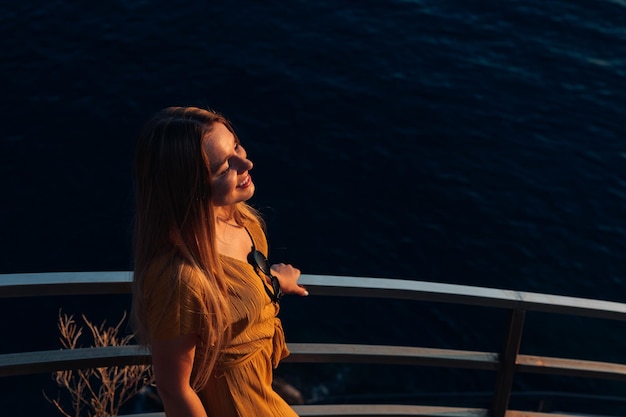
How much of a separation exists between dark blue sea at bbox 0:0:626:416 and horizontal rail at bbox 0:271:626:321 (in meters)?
5.63

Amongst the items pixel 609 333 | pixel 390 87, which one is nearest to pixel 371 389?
pixel 609 333

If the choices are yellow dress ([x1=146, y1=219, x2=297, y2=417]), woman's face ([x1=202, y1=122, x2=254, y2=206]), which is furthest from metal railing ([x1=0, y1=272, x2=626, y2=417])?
woman's face ([x1=202, y1=122, x2=254, y2=206])

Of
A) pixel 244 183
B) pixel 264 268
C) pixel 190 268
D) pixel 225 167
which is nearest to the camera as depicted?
pixel 190 268

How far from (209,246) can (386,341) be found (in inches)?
312

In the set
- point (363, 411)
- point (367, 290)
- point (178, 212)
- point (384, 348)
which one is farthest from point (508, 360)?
point (178, 212)

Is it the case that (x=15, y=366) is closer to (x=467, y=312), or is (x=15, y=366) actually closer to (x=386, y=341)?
(x=386, y=341)

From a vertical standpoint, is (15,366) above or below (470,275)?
above

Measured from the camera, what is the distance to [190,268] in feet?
8.61

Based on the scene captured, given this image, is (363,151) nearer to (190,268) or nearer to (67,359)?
(67,359)

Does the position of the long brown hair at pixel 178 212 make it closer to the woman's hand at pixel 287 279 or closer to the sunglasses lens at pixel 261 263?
the sunglasses lens at pixel 261 263

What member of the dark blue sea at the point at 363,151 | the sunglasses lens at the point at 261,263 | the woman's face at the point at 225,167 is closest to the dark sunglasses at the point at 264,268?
the sunglasses lens at the point at 261,263

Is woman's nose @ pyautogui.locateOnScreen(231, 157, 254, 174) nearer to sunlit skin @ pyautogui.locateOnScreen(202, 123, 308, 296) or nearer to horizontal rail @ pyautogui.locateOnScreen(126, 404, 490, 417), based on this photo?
sunlit skin @ pyautogui.locateOnScreen(202, 123, 308, 296)

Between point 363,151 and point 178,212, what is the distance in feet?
32.1

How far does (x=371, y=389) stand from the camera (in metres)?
9.98
